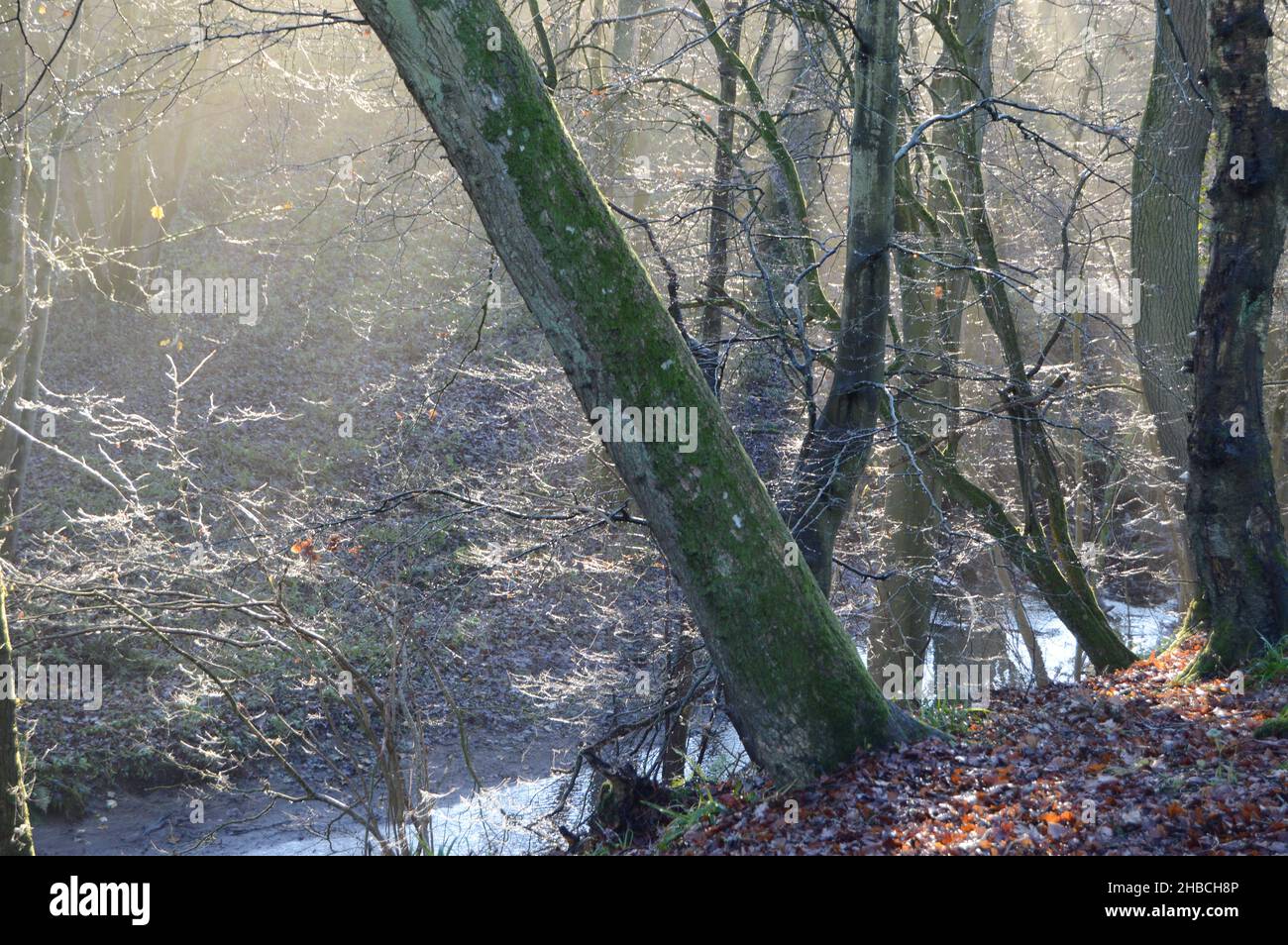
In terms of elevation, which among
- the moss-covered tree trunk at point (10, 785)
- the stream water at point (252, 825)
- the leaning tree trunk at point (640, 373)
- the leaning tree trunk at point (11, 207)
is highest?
the leaning tree trunk at point (11, 207)

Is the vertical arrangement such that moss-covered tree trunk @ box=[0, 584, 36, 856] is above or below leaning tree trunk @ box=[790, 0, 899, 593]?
below

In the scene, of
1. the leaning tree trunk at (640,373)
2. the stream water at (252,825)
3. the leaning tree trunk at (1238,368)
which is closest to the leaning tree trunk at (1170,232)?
the leaning tree trunk at (1238,368)

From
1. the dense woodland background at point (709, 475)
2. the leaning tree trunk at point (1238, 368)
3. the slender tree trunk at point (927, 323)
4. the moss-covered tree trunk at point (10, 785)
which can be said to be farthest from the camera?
the slender tree trunk at point (927, 323)

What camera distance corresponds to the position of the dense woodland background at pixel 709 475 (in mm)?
4562

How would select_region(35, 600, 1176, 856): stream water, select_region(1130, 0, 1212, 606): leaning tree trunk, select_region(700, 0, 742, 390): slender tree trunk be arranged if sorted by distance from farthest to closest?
select_region(700, 0, 742, 390): slender tree trunk, select_region(1130, 0, 1212, 606): leaning tree trunk, select_region(35, 600, 1176, 856): stream water

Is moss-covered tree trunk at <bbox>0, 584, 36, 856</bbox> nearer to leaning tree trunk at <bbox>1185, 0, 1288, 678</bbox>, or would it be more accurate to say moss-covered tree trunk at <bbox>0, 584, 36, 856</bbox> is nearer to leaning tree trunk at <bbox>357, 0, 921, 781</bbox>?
leaning tree trunk at <bbox>357, 0, 921, 781</bbox>

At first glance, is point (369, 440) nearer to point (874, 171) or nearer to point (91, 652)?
point (91, 652)

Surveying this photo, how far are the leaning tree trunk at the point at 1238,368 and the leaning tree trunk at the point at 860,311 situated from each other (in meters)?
1.98

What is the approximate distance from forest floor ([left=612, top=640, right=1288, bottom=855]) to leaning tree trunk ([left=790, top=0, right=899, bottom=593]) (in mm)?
1875

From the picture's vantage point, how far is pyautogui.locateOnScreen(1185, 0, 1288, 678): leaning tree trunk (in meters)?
5.87

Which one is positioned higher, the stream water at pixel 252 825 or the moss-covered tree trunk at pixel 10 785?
the moss-covered tree trunk at pixel 10 785

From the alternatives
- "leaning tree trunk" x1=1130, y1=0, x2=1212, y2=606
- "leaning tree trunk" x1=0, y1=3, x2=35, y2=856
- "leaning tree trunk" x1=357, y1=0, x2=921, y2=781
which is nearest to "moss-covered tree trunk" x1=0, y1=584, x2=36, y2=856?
"leaning tree trunk" x1=357, y1=0, x2=921, y2=781

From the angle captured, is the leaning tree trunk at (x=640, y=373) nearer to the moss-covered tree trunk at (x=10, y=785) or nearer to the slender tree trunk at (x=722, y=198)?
the moss-covered tree trunk at (x=10, y=785)
